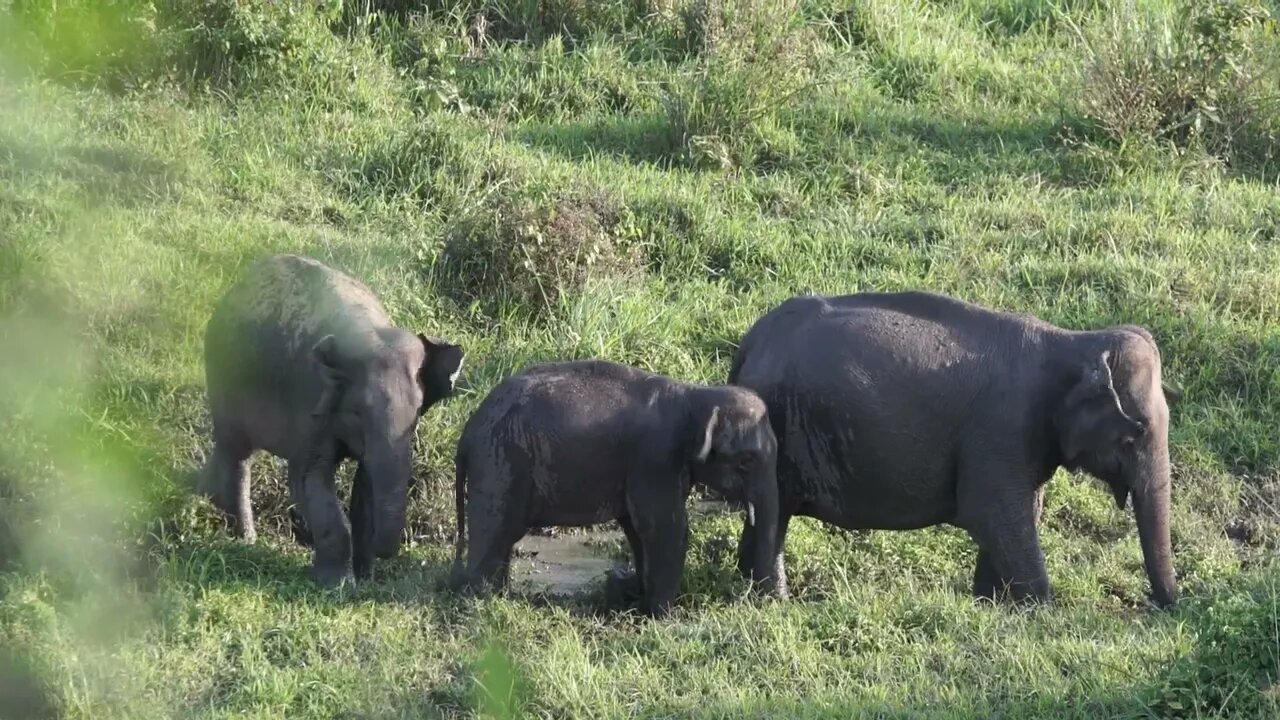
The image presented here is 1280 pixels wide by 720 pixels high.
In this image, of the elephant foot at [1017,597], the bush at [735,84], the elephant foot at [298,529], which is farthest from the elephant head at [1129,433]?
the bush at [735,84]

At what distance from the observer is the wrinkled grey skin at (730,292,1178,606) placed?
7562mm

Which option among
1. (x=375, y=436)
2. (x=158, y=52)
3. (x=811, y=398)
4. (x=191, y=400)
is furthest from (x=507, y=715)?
(x=158, y=52)

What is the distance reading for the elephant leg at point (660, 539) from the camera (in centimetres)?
745

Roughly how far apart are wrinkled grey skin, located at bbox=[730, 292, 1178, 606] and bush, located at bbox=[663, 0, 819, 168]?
11.1ft

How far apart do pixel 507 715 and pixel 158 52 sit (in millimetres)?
5957

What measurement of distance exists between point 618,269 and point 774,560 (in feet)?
8.06

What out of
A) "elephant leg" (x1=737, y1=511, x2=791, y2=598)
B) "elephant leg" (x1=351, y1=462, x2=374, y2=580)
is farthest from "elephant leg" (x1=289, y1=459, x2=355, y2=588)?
Answer: "elephant leg" (x1=737, y1=511, x2=791, y2=598)

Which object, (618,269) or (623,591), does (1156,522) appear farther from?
(618,269)

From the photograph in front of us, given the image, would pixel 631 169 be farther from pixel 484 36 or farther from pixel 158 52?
pixel 158 52

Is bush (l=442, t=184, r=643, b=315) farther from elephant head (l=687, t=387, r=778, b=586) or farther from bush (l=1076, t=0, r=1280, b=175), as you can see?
bush (l=1076, t=0, r=1280, b=175)

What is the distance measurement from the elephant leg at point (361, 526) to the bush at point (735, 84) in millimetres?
3960

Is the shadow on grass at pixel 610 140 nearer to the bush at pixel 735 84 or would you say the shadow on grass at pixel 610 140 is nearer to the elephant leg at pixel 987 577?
the bush at pixel 735 84

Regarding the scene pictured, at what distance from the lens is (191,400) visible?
860 centimetres

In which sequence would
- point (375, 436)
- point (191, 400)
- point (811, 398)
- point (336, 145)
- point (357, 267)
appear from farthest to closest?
point (336, 145) < point (357, 267) < point (191, 400) < point (811, 398) < point (375, 436)
